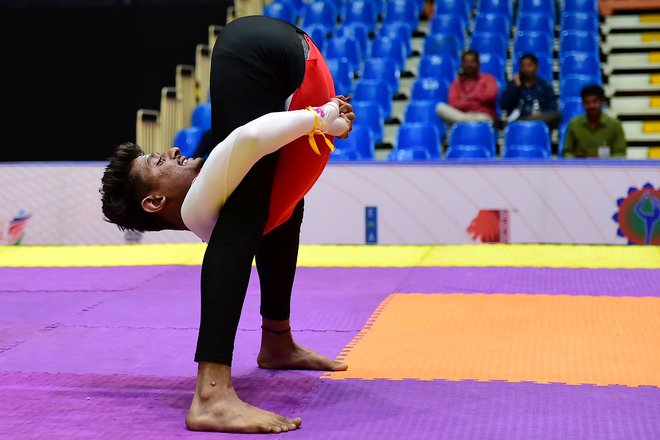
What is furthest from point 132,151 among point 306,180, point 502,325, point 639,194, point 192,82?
point 192,82

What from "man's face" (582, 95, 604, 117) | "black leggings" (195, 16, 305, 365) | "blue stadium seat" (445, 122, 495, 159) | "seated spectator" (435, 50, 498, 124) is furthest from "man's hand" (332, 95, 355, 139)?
"seated spectator" (435, 50, 498, 124)

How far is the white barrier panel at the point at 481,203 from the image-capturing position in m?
6.96

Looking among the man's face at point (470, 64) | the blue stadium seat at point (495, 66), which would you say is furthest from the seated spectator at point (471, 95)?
the blue stadium seat at point (495, 66)

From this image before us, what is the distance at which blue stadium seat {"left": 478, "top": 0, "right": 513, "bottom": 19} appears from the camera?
11031 millimetres

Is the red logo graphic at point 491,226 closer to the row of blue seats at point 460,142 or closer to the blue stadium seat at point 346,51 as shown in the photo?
the row of blue seats at point 460,142

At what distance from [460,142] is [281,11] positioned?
150 inches

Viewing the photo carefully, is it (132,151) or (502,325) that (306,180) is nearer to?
(132,151)

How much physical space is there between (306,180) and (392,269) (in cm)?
318

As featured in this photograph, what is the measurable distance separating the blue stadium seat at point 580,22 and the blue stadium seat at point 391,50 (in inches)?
70.8

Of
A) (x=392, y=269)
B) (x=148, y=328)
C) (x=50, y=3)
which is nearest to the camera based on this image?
(x=148, y=328)

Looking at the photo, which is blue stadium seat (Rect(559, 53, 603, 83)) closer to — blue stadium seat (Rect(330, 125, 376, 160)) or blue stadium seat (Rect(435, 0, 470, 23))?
blue stadium seat (Rect(435, 0, 470, 23))

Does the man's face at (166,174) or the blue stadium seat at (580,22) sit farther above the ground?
the blue stadium seat at (580,22)

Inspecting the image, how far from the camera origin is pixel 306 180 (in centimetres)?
291

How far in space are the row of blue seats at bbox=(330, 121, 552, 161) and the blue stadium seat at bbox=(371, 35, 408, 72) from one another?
6.51 ft
